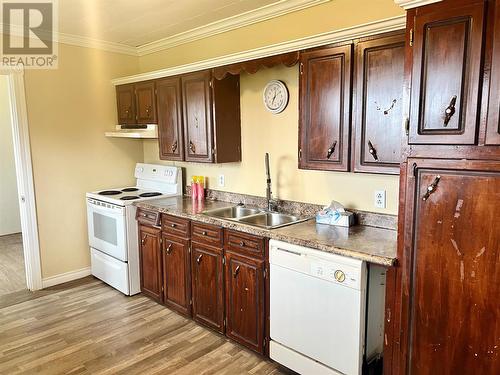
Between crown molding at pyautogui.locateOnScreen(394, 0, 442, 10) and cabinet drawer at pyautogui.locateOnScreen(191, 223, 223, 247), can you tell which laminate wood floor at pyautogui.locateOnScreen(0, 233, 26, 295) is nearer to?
cabinet drawer at pyautogui.locateOnScreen(191, 223, 223, 247)

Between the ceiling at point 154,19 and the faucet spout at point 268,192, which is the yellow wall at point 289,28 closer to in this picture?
the ceiling at point 154,19

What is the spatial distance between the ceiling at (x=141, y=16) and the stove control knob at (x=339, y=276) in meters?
2.09

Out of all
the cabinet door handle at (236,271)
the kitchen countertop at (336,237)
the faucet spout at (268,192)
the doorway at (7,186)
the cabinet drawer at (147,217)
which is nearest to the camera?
the kitchen countertop at (336,237)

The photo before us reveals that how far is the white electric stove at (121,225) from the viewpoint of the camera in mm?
3596

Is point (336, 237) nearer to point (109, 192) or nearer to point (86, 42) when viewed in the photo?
point (109, 192)

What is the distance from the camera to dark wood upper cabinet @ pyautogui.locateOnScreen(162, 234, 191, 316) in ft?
10.3

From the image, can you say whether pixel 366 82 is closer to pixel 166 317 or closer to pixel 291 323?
pixel 291 323

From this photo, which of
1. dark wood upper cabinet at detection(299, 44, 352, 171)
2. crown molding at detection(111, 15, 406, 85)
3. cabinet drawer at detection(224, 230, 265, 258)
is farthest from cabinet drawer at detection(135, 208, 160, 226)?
dark wood upper cabinet at detection(299, 44, 352, 171)

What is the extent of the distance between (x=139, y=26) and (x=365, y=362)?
3.34 metres

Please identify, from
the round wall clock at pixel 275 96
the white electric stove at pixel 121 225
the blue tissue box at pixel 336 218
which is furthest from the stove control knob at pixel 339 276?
the white electric stove at pixel 121 225

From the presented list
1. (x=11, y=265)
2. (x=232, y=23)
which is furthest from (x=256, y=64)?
(x=11, y=265)

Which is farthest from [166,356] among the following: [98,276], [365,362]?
[98,276]

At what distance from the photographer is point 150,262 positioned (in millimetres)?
3537

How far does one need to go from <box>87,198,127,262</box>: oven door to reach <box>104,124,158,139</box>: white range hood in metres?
0.76
